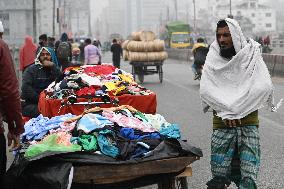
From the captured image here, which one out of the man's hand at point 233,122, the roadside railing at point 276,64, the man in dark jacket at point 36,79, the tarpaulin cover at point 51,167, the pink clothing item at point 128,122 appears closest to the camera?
the tarpaulin cover at point 51,167

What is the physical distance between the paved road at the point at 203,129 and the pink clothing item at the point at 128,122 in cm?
159

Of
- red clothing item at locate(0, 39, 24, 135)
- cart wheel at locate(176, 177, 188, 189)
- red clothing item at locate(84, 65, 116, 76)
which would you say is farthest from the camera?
red clothing item at locate(84, 65, 116, 76)

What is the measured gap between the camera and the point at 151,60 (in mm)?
24500

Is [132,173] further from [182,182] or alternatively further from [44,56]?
[44,56]

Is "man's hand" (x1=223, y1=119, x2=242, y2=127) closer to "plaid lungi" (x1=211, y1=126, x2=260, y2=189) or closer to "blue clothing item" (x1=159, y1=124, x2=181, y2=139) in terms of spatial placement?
"plaid lungi" (x1=211, y1=126, x2=260, y2=189)

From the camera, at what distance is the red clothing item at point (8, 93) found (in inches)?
185

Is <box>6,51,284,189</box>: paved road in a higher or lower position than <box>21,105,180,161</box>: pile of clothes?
lower

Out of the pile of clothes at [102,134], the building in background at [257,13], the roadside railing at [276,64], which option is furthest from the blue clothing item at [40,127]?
the building in background at [257,13]

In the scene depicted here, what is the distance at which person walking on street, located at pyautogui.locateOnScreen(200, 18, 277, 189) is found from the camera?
532 centimetres

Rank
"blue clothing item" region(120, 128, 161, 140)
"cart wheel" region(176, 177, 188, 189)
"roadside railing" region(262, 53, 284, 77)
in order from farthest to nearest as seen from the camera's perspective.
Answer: "roadside railing" region(262, 53, 284, 77), "cart wheel" region(176, 177, 188, 189), "blue clothing item" region(120, 128, 161, 140)

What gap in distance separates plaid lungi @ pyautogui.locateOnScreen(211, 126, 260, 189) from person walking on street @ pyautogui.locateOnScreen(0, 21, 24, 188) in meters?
1.73

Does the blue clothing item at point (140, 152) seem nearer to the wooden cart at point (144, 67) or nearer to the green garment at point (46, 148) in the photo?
the green garment at point (46, 148)

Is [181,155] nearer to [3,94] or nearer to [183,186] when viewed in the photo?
[183,186]

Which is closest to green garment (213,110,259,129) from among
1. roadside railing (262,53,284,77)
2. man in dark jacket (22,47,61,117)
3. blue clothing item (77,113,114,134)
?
blue clothing item (77,113,114,134)
